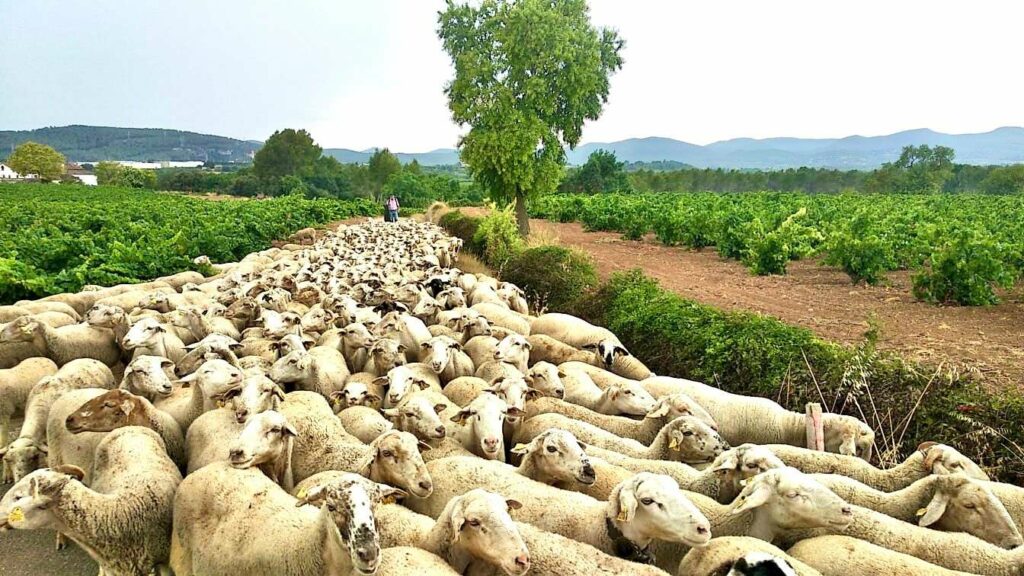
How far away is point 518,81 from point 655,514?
25.0m

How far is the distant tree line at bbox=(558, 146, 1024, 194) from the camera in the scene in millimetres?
75688

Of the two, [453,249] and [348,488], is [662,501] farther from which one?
[453,249]

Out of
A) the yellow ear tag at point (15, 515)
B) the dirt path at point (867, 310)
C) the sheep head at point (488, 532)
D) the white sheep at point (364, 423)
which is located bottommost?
the dirt path at point (867, 310)

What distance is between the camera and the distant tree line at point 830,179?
75688mm

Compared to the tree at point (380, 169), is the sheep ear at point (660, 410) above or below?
below

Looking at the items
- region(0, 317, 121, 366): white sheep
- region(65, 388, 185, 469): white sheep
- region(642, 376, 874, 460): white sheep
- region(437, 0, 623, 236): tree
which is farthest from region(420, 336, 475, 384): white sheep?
region(437, 0, 623, 236): tree

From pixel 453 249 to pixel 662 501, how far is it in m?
18.9

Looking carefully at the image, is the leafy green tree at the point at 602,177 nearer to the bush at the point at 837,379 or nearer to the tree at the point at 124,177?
the tree at the point at 124,177

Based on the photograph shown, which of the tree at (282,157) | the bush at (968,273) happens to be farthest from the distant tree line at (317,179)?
the bush at (968,273)

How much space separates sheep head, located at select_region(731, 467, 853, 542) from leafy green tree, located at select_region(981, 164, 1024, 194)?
→ 3629 inches

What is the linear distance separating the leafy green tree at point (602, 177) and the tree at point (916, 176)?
37.5 meters

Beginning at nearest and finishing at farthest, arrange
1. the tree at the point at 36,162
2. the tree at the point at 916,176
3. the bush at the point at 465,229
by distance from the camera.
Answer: the bush at the point at 465,229
the tree at the point at 916,176
the tree at the point at 36,162

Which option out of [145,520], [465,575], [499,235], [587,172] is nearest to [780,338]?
[465,575]

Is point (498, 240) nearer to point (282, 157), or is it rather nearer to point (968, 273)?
point (968, 273)
